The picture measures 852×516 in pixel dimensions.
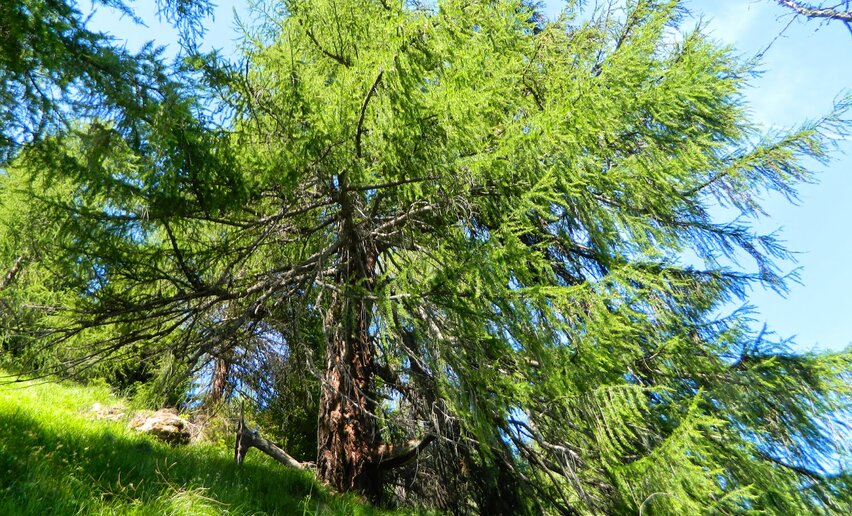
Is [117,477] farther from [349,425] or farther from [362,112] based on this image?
[362,112]

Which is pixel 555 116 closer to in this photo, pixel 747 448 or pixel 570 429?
pixel 570 429

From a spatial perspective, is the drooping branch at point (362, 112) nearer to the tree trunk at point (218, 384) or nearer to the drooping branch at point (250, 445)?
the drooping branch at point (250, 445)

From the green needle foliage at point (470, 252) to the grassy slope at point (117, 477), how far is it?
729 millimetres

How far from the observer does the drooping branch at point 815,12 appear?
12.1 ft

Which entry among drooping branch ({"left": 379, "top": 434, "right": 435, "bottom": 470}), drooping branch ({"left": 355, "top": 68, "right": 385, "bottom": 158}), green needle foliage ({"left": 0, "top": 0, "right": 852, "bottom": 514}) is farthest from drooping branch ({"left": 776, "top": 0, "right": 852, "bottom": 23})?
drooping branch ({"left": 379, "top": 434, "right": 435, "bottom": 470})

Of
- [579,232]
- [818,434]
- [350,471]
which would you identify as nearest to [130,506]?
[350,471]

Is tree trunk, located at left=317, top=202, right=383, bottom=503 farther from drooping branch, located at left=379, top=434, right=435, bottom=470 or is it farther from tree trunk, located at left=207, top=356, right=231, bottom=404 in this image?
tree trunk, located at left=207, top=356, right=231, bottom=404

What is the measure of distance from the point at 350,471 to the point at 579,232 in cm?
384

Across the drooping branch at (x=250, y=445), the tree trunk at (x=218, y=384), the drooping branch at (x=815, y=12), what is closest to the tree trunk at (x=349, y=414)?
the drooping branch at (x=250, y=445)

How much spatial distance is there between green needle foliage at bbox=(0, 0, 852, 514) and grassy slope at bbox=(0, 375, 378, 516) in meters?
0.73

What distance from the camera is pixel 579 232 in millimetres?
6531

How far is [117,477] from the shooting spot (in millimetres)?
3873

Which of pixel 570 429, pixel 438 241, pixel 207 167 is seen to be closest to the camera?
pixel 207 167

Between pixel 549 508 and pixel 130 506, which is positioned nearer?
pixel 130 506
